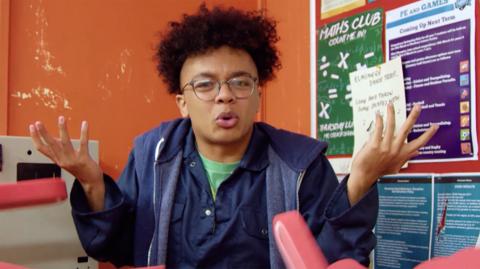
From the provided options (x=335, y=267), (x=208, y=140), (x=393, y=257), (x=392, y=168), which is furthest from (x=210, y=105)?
(x=335, y=267)

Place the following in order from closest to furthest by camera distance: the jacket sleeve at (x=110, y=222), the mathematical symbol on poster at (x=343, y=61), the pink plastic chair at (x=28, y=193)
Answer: the pink plastic chair at (x=28, y=193), the jacket sleeve at (x=110, y=222), the mathematical symbol on poster at (x=343, y=61)

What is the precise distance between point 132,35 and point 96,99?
20 cm

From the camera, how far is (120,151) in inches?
54.9

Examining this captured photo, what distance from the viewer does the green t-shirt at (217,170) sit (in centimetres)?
99

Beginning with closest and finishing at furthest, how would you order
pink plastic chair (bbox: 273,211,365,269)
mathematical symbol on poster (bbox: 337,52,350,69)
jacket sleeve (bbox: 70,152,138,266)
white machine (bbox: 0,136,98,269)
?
pink plastic chair (bbox: 273,211,365,269), jacket sleeve (bbox: 70,152,138,266), white machine (bbox: 0,136,98,269), mathematical symbol on poster (bbox: 337,52,350,69)

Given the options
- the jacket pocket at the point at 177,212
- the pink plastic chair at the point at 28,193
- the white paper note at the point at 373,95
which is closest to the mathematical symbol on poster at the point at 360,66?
the white paper note at the point at 373,95

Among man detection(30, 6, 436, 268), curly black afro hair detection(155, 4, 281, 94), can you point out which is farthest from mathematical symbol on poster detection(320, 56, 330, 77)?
man detection(30, 6, 436, 268)

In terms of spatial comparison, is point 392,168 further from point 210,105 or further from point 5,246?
point 5,246

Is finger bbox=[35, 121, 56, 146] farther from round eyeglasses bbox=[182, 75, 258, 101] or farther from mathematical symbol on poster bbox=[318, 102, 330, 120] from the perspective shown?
mathematical symbol on poster bbox=[318, 102, 330, 120]

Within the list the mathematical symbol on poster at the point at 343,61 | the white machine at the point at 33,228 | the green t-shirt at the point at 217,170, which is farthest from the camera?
the mathematical symbol on poster at the point at 343,61

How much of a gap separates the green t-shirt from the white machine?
0.36 m

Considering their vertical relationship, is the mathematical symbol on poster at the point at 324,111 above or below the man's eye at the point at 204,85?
below

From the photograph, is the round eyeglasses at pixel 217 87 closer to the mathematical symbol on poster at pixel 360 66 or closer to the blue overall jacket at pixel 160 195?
the blue overall jacket at pixel 160 195

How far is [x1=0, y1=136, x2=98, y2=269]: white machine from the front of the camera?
1.11 m
